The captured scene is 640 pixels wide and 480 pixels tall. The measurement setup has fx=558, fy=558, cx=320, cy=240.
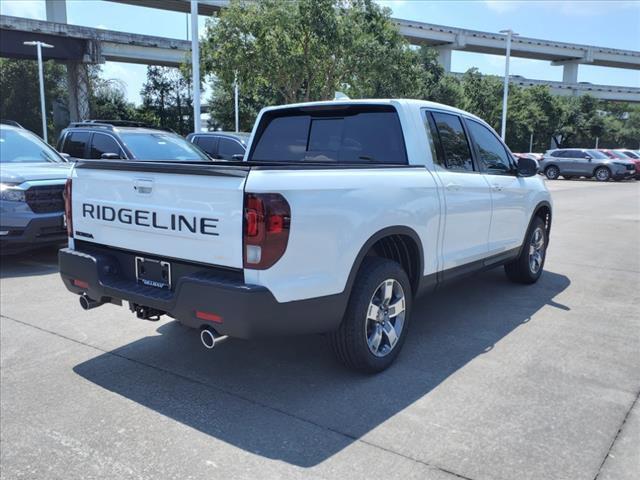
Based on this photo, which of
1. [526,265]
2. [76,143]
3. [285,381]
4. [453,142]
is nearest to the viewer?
[285,381]

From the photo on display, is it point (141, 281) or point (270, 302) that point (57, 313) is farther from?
point (270, 302)

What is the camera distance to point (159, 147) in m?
9.64

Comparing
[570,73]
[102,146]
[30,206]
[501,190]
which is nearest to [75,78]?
[102,146]

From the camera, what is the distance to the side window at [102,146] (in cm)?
948

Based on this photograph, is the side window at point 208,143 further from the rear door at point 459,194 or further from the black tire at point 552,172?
the black tire at point 552,172

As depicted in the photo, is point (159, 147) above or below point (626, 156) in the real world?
above

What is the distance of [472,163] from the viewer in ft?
17.3

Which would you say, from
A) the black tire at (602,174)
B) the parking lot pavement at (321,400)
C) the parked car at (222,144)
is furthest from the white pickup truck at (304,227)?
the black tire at (602,174)

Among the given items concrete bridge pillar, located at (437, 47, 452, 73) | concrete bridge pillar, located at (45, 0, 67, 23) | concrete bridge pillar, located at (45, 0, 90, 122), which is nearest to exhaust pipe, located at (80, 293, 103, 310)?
concrete bridge pillar, located at (45, 0, 90, 122)

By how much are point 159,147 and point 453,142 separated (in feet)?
20.1

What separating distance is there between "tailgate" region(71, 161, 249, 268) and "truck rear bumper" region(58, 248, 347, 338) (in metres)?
0.18

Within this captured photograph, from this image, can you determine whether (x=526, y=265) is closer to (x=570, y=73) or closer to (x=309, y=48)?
(x=309, y=48)

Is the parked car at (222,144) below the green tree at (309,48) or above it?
below

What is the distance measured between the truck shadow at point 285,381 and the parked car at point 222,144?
9707 millimetres
